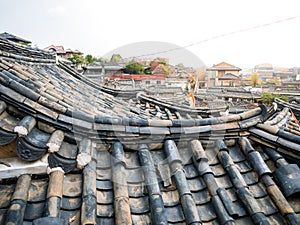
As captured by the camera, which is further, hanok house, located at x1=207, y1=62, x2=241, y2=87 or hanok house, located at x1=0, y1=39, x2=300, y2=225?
hanok house, located at x1=207, y1=62, x2=241, y2=87

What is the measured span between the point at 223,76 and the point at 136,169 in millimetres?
61179

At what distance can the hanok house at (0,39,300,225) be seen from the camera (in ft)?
7.84

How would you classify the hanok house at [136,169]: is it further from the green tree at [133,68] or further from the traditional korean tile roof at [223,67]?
the traditional korean tile roof at [223,67]

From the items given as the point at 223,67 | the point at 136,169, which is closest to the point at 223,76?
the point at 223,67

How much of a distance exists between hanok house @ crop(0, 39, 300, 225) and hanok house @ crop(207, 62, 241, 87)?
194ft

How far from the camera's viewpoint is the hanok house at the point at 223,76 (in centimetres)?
6000

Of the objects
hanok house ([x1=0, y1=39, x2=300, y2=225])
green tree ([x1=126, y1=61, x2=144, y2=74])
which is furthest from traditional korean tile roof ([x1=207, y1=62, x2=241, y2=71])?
hanok house ([x1=0, y1=39, x2=300, y2=225])

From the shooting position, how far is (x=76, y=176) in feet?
8.76

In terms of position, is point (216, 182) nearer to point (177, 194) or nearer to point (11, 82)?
point (177, 194)

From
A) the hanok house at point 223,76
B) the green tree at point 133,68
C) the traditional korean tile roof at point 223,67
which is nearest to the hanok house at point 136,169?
the green tree at point 133,68

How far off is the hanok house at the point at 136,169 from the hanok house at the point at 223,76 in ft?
194

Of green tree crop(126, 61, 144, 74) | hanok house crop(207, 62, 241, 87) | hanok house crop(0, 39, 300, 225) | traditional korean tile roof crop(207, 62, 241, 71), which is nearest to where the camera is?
hanok house crop(0, 39, 300, 225)

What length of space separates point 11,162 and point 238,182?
2.60 m

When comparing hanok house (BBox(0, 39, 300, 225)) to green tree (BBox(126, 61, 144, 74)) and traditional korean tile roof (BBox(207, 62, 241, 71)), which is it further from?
traditional korean tile roof (BBox(207, 62, 241, 71))
